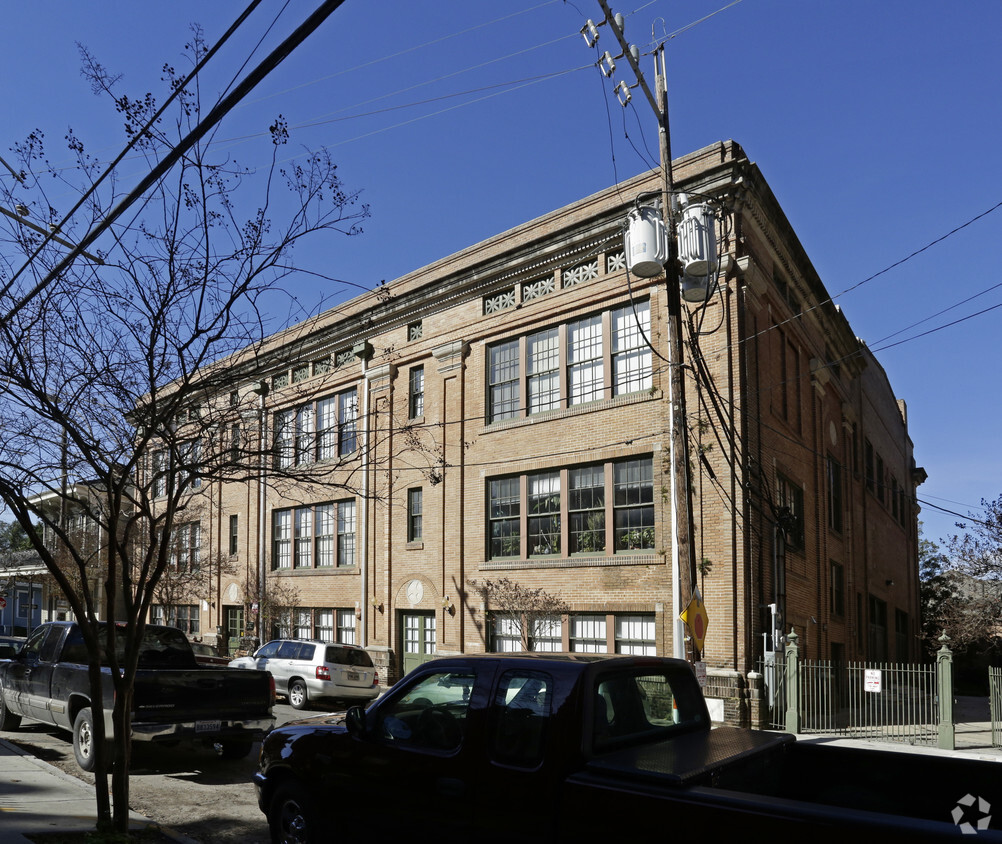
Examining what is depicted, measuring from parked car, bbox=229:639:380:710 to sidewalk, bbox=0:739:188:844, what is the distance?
10.2 metres

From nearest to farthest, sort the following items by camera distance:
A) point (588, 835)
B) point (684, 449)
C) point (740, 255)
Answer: point (588, 835), point (684, 449), point (740, 255)

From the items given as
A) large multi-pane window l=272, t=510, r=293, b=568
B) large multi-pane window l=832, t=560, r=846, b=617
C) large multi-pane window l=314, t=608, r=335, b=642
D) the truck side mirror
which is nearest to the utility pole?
the truck side mirror

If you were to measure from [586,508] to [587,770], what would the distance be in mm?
16164

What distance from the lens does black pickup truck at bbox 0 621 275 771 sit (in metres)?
10.8

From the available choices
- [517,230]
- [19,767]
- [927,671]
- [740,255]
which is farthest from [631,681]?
[517,230]

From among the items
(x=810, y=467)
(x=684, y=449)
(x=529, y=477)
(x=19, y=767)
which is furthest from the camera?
(x=810, y=467)

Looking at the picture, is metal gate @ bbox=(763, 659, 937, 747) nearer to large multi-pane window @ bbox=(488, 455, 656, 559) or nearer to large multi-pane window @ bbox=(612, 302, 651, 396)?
large multi-pane window @ bbox=(488, 455, 656, 559)

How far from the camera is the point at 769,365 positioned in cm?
2116

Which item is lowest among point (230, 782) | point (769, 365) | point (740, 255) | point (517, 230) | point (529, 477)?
point (230, 782)

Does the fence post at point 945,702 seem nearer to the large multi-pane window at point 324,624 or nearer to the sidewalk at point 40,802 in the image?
the sidewalk at point 40,802

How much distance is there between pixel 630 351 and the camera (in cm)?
2056

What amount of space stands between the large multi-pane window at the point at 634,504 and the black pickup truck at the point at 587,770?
13587 mm

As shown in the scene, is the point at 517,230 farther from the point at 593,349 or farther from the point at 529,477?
the point at 529,477

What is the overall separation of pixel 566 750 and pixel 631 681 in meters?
0.80
